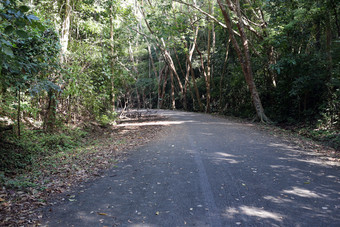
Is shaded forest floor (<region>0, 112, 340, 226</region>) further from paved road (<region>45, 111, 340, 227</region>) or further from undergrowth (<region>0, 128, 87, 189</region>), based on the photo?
paved road (<region>45, 111, 340, 227</region>)

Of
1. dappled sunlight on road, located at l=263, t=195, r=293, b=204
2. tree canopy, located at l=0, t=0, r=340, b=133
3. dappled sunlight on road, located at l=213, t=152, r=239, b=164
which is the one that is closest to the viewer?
dappled sunlight on road, located at l=263, t=195, r=293, b=204

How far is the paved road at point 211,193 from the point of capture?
12.5 feet

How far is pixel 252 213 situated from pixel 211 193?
3.14 ft

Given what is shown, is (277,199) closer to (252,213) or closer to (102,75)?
(252,213)

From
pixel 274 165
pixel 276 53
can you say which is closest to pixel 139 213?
pixel 274 165

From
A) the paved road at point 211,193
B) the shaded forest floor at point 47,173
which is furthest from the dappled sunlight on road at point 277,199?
the shaded forest floor at point 47,173

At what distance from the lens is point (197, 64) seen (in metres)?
31.0

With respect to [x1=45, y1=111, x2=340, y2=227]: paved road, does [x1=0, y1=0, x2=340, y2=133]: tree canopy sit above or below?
above

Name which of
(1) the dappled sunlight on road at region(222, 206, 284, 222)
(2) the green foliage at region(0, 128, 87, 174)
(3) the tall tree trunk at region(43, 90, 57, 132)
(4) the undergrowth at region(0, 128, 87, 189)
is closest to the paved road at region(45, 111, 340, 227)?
(1) the dappled sunlight on road at region(222, 206, 284, 222)

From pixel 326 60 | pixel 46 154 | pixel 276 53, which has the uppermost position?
pixel 276 53

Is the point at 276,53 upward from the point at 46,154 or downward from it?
upward

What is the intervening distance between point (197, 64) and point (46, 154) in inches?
967

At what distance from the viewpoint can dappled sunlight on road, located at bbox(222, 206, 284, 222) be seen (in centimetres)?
381

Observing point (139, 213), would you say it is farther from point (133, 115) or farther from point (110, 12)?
point (133, 115)
